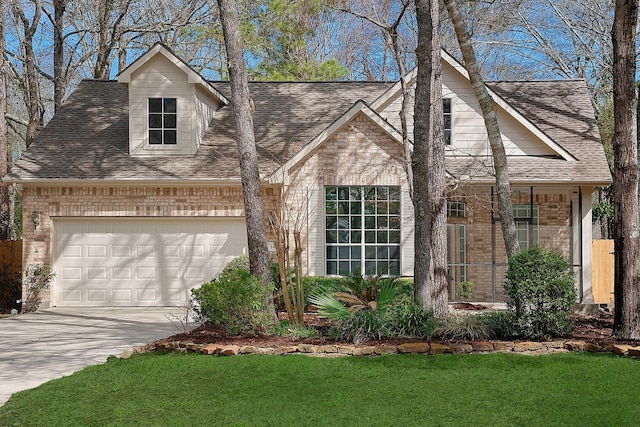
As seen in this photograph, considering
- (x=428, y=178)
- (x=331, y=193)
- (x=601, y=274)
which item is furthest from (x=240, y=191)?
(x=601, y=274)

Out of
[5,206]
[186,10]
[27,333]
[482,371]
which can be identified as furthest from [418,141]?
[186,10]

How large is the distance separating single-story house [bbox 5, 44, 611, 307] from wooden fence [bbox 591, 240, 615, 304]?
35 centimetres

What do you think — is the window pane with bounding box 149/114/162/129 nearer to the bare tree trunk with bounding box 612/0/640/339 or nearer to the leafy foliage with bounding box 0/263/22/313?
the leafy foliage with bounding box 0/263/22/313

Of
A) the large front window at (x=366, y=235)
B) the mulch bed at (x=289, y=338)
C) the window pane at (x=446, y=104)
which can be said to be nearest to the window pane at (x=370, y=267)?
the large front window at (x=366, y=235)

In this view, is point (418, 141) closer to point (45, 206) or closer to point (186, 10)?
point (45, 206)

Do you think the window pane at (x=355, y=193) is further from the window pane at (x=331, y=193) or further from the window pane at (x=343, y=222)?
the window pane at (x=343, y=222)

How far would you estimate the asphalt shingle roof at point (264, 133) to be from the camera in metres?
18.2

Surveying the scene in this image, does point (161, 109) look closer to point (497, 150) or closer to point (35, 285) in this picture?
point (35, 285)

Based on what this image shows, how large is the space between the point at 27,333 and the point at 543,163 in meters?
12.3

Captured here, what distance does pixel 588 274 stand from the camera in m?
18.0

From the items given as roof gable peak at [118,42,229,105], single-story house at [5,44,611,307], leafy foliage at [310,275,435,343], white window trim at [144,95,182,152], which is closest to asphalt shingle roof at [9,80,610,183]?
single-story house at [5,44,611,307]

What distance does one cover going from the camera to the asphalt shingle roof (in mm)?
18156

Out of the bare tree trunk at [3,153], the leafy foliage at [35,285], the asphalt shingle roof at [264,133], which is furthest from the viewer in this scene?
the bare tree trunk at [3,153]

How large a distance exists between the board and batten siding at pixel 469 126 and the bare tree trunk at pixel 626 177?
27.5 feet
